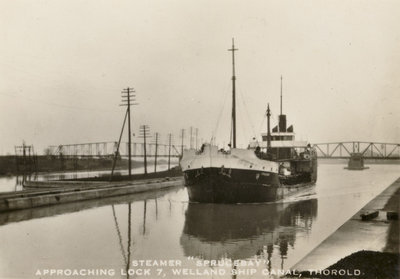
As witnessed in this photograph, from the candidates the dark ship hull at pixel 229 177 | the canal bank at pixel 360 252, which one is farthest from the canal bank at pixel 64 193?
the canal bank at pixel 360 252

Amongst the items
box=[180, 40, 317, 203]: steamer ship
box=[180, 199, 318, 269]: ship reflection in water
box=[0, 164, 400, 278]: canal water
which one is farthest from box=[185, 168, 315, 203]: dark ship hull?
box=[0, 164, 400, 278]: canal water

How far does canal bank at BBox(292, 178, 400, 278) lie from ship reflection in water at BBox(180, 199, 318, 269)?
176 cm

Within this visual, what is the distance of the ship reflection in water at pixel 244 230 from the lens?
1404cm

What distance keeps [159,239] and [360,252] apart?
8.35 m

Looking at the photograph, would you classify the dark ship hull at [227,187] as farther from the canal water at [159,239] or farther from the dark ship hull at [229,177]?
the canal water at [159,239]

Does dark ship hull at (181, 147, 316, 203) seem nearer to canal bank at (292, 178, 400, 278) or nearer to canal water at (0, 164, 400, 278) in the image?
canal water at (0, 164, 400, 278)

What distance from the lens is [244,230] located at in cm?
1841

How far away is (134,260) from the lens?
12.7 meters

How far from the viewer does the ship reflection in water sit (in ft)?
46.1

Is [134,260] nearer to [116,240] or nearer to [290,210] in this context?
[116,240]

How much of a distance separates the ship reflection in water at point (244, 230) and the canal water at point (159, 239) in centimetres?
3

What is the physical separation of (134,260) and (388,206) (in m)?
13.6

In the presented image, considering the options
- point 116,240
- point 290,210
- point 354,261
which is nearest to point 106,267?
point 116,240

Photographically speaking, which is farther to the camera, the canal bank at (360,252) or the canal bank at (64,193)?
the canal bank at (64,193)
